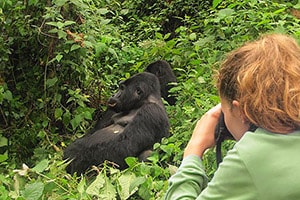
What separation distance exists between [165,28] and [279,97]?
5.67 meters

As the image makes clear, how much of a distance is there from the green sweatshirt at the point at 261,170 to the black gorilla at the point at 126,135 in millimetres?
2323

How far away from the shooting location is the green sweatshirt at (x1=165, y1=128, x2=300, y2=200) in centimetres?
104

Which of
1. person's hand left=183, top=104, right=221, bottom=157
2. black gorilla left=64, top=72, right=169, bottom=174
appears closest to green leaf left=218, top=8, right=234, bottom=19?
black gorilla left=64, top=72, right=169, bottom=174

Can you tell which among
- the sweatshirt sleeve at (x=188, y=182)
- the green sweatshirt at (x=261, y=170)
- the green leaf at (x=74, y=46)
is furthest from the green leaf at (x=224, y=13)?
the green sweatshirt at (x=261, y=170)

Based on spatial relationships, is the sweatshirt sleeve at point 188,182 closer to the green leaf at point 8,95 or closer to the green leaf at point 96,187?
the green leaf at point 96,187

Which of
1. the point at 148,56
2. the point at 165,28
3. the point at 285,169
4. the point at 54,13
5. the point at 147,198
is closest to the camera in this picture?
the point at 285,169

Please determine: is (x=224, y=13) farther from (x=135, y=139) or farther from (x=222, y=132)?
(x=222, y=132)

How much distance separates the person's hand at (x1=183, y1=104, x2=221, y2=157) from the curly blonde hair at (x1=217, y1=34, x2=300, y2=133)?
0.21 m

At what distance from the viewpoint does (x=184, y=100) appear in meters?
3.68

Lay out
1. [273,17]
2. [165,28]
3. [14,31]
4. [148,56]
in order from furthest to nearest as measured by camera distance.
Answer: [165,28], [148,56], [14,31], [273,17]

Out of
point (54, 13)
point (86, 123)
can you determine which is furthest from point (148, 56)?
point (54, 13)

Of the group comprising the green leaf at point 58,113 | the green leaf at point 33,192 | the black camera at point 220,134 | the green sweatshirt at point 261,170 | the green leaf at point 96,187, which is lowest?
the green leaf at point 58,113

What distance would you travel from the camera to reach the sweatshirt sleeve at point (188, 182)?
1.24 m

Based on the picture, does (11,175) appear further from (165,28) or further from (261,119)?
(165,28)
